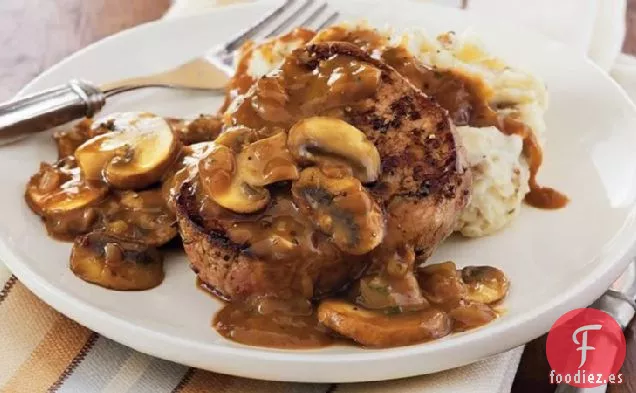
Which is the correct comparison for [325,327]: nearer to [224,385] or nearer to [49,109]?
[224,385]

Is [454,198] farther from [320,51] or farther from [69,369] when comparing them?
[69,369]

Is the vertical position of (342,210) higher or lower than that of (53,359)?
higher

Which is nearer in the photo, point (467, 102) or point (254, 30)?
point (467, 102)

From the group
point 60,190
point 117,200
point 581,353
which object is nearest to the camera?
point 581,353

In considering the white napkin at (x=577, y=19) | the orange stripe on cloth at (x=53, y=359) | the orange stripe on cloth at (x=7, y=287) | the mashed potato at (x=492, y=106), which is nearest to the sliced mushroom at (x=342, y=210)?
the mashed potato at (x=492, y=106)

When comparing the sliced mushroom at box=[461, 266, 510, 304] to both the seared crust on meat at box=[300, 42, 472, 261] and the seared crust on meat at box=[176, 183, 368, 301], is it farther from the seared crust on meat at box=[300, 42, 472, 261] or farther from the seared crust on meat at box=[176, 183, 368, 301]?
the seared crust on meat at box=[176, 183, 368, 301]

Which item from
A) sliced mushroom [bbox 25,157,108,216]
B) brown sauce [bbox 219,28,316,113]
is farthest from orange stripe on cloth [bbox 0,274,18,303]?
brown sauce [bbox 219,28,316,113]

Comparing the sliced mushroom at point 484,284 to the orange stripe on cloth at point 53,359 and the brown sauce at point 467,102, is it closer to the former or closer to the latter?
the brown sauce at point 467,102

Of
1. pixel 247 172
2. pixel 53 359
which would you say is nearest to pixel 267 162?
pixel 247 172
